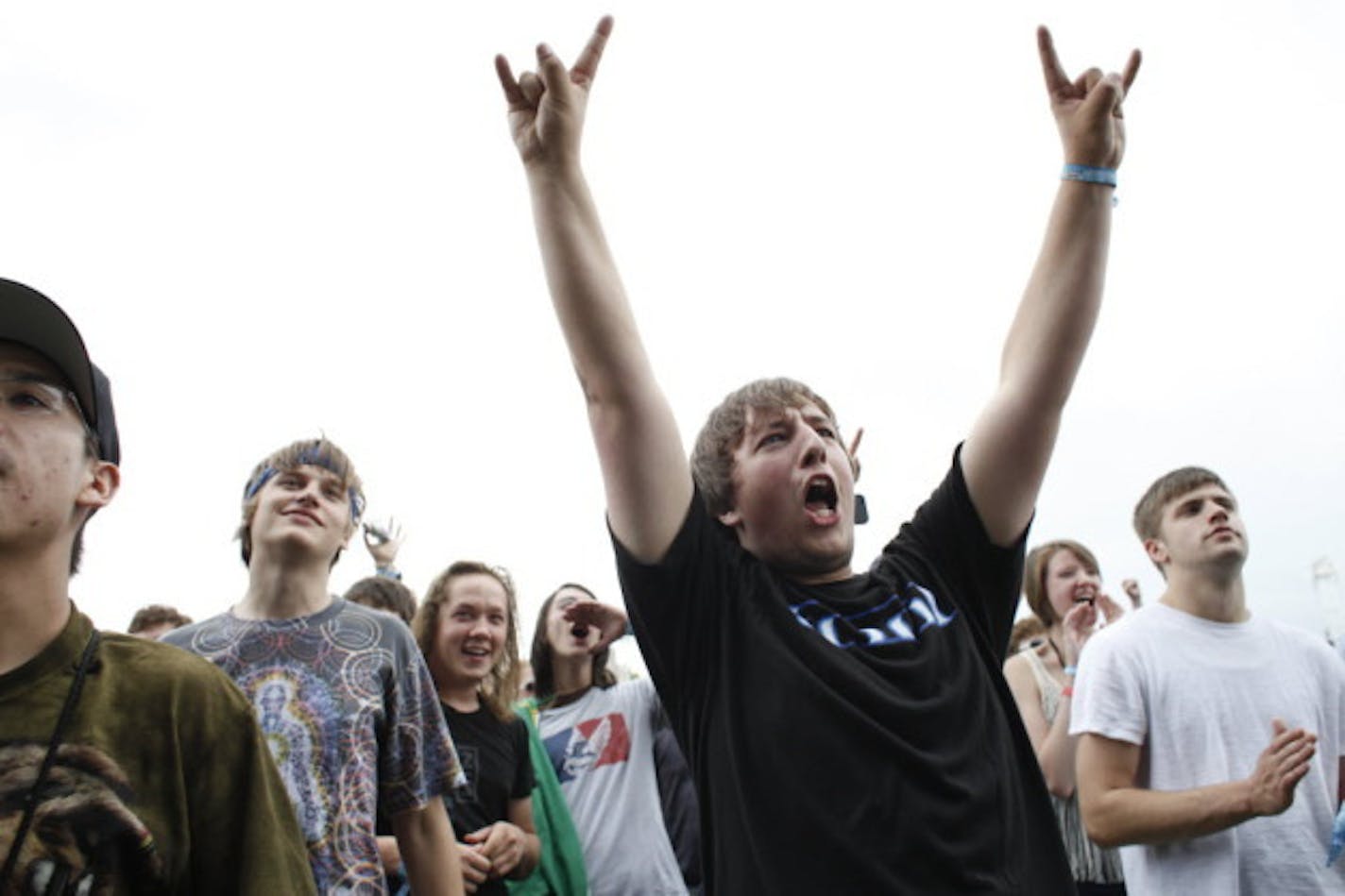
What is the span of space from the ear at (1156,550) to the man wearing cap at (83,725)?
332cm

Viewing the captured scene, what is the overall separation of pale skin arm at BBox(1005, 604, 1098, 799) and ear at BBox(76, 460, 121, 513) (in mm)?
3220

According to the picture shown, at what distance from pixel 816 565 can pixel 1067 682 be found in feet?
9.49

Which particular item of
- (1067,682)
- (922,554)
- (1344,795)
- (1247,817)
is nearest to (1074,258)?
(922,554)

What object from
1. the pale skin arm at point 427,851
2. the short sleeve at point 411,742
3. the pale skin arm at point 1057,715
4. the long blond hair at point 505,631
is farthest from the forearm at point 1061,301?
the long blond hair at point 505,631

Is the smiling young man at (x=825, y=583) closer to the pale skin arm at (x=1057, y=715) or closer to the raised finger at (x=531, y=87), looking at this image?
the raised finger at (x=531, y=87)

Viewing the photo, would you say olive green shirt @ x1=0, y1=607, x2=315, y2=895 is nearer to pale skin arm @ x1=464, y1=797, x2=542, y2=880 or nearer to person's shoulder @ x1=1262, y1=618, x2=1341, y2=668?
pale skin arm @ x1=464, y1=797, x2=542, y2=880

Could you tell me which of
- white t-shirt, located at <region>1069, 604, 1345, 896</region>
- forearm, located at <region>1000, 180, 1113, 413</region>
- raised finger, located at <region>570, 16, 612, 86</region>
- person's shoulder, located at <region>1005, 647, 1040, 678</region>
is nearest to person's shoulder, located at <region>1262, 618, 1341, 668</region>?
white t-shirt, located at <region>1069, 604, 1345, 896</region>

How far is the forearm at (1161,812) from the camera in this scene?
3092 mm

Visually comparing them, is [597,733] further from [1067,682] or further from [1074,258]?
[1074,258]

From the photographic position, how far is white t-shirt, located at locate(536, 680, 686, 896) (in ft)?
13.6

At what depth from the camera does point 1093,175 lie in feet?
7.45

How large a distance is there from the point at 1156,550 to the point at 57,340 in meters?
3.65

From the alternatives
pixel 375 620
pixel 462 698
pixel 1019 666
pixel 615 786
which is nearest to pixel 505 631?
pixel 462 698

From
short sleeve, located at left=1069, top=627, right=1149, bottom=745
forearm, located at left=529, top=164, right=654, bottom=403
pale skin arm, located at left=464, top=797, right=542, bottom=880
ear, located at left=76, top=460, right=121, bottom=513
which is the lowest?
pale skin arm, located at left=464, top=797, right=542, bottom=880
